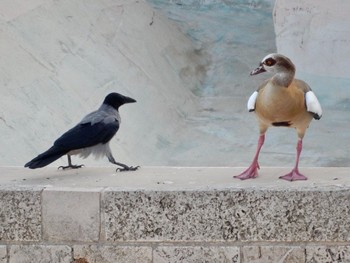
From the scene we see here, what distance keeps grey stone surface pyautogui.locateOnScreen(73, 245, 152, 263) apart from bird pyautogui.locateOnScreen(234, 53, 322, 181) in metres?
0.62

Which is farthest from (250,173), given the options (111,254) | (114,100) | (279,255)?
(114,100)

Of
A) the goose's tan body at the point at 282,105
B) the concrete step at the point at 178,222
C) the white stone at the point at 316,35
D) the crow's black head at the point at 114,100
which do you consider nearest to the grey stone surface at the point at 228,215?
the concrete step at the point at 178,222

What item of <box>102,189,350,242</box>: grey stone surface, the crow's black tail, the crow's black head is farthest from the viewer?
the crow's black head

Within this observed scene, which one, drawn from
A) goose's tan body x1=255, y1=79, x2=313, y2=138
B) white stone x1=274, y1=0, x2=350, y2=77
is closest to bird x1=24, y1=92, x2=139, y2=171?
goose's tan body x1=255, y1=79, x2=313, y2=138

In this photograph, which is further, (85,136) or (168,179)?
(85,136)

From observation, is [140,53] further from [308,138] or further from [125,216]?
[125,216]

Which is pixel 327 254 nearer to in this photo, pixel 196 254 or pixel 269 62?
pixel 196 254

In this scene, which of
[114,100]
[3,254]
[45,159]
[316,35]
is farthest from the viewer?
[316,35]

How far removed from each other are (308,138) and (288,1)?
1.16 meters

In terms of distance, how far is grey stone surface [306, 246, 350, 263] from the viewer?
3.55 metres

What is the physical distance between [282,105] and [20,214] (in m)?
1.06

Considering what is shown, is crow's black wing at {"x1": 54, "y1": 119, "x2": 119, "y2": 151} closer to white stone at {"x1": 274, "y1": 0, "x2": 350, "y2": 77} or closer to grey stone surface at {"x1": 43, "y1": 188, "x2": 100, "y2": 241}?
grey stone surface at {"x1": 43, "y1": 188, "x2": 100, "y2": 241}

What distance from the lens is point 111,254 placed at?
Answer: 3615mm

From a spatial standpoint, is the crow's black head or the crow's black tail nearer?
the crow's black tail
